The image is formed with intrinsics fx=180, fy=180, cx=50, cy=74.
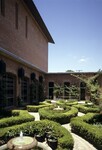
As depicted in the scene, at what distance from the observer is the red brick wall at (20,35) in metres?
13.4

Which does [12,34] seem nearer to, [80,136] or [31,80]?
[31,80]

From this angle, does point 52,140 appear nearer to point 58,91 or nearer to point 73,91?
point 73,91

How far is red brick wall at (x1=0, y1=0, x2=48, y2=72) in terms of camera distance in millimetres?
13370

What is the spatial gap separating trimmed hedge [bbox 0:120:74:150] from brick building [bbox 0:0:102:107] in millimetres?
5346

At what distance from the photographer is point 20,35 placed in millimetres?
16578

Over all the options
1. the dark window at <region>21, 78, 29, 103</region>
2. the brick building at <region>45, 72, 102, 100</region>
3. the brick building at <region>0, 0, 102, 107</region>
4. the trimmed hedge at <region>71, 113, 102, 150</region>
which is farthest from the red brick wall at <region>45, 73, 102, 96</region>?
the trimmed hedge at <region>71, 113, 102, 150</region>

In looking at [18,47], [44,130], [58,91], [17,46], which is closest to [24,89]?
[18,47]

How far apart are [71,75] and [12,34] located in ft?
44.7

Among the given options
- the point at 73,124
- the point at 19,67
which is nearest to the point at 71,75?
the point at 19,67

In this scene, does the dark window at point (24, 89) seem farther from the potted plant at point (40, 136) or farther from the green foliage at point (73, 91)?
the potted plant at point (40, 136)

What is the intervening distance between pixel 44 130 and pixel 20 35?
34.9 feet

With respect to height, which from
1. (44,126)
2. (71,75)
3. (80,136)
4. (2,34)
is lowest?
(80,136)

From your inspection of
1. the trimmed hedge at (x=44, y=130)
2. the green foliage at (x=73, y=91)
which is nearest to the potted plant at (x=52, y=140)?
the trimmed hedge at (x=44, y=130)

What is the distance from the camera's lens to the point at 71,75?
2636 cm
